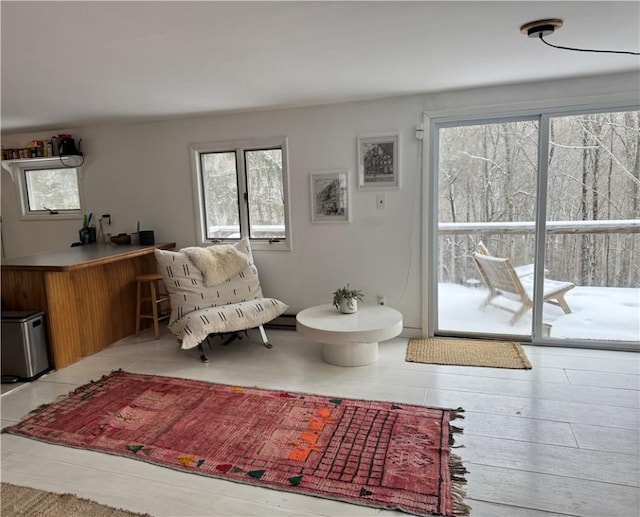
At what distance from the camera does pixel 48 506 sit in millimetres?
1862

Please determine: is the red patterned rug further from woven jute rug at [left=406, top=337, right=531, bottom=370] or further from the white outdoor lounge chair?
the white outdoor lounge chair

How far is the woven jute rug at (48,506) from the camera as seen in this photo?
5.94 feet

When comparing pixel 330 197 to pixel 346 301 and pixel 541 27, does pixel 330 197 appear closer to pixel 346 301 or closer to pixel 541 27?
pixel 346 301

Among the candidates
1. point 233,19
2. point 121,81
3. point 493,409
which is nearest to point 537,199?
point 493,409

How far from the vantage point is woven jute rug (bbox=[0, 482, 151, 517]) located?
181 centimetres

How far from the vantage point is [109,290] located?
13.3 feet

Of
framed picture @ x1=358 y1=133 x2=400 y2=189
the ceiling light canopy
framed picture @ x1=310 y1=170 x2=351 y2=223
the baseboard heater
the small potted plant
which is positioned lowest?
the baseboard heater

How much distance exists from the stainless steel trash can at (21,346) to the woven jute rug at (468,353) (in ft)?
9.35

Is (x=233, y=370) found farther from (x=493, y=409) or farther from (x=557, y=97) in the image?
(x=557, y=97)

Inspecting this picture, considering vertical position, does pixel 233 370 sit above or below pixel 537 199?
below

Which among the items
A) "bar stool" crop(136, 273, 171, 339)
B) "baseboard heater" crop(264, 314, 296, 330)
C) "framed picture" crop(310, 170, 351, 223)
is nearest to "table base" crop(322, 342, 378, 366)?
"baseboard heater" crop(264, 314, 296, 330)

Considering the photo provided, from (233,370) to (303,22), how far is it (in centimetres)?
243

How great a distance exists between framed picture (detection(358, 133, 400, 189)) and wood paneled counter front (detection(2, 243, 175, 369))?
225 cm

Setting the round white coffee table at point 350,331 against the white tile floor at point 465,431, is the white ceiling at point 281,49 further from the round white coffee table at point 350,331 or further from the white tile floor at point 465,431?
the white tile floor at point 465,431
